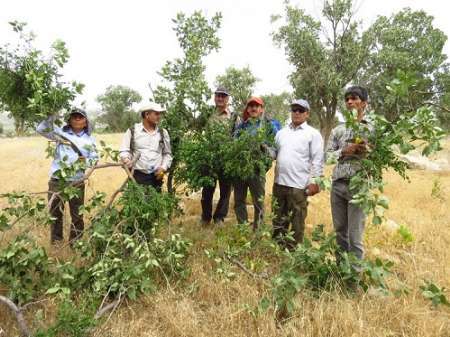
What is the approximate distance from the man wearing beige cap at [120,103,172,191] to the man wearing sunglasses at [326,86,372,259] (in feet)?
7.47

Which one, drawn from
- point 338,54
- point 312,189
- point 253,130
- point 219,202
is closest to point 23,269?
point 253,130

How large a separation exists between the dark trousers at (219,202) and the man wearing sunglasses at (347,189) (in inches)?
82.1

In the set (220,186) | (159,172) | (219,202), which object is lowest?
(219,202)

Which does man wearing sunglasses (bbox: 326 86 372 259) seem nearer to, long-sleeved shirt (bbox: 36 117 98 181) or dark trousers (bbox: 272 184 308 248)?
dark trousers (bbox: 272 184 308 248)

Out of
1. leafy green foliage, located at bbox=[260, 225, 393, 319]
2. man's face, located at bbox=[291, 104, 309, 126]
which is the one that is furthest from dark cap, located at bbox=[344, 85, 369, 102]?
leafy green foliage, located at bbox=[260, 225, 393, 319]

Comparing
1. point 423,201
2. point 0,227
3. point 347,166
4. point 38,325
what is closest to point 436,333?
point 347,166

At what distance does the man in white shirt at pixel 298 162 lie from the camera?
174 inches

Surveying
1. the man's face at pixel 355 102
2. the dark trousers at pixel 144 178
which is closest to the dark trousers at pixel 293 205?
the man's face at pixel 355 102

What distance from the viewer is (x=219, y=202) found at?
6000mm

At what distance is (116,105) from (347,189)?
161 feet

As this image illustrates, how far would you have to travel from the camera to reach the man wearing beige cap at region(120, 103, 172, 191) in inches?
186

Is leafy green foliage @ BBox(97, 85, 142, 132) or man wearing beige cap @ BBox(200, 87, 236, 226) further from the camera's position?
leafy green foliage @ BBox(97, 85, 142, 132)

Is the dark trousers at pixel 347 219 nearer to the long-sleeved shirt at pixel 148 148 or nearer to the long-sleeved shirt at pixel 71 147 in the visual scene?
the long-sleeved shirt at pixel 148 148

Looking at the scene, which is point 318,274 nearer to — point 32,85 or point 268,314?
point 268,314
